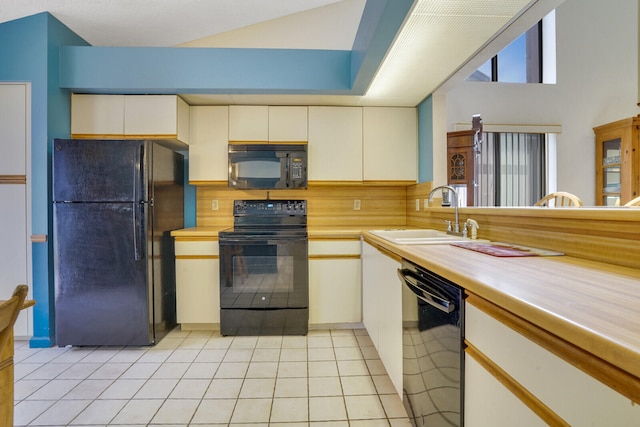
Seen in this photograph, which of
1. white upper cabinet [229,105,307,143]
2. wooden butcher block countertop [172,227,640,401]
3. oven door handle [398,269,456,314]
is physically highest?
white upper cabinet [229,105,307,143]

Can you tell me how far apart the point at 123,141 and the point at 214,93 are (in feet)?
2.55

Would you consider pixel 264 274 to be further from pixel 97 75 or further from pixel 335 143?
pixel 97 75

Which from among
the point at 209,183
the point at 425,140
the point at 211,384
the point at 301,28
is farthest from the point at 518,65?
the point at 211,384

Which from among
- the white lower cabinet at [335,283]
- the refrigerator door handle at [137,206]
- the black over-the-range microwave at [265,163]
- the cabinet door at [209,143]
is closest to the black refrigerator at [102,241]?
the refrigerator door handle at [137,206]

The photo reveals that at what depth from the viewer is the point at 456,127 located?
13.3ft

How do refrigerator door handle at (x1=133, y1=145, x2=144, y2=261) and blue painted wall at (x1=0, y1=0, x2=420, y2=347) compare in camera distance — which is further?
blue painted wall at (x1=0, y1=0, x2=420, y2=347)

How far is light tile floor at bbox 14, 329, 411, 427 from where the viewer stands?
1.56m

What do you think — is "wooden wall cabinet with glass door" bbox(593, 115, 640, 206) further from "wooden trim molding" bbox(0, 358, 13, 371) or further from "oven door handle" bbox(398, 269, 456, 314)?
"wooden trim molding" bbox(0, 358, 13, 371)

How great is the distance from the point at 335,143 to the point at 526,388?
2406 millimetres

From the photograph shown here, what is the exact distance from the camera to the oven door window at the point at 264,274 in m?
2.49

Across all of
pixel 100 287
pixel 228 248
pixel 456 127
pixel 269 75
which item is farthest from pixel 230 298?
pixel 456 127

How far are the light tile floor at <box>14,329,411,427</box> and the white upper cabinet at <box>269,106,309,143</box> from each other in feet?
5.63

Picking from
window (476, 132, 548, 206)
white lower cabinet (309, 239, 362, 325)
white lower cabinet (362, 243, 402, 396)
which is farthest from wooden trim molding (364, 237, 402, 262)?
window (476, 132, 548, 206)

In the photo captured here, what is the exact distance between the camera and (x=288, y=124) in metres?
2.79
